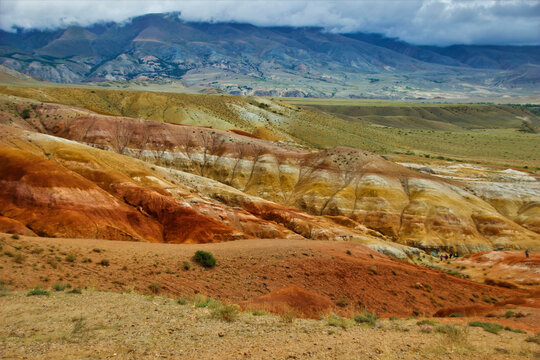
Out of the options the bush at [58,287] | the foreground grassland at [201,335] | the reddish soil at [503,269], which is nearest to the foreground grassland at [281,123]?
the reddish soil at [503,269]

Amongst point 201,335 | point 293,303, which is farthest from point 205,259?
point 201,335

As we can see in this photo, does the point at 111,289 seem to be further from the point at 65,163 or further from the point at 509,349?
the point at 65,163

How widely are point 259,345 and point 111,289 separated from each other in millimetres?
10932

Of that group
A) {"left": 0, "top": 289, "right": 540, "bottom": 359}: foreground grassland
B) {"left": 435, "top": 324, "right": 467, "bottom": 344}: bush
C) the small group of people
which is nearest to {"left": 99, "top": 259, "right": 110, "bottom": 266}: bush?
{"left": 0, "top": 289, "right": 540, "bottom": 359}: foreground grassland

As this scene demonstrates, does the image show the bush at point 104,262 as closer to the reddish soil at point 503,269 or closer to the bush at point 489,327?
the bush at point 489,327

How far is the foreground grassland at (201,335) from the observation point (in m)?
12.2

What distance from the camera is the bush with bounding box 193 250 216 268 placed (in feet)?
87.5

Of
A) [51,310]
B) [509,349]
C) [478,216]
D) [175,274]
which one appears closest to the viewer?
[509,349]

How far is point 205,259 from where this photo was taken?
26891 mm

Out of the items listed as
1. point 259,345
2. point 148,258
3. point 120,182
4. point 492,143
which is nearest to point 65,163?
point 120,182

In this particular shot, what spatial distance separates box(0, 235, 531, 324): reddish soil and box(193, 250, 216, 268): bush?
1.88 feet

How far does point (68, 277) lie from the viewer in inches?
822

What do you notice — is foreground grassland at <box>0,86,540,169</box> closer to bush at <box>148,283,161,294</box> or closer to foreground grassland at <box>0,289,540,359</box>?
bush at <box>148,283,161,294</box>

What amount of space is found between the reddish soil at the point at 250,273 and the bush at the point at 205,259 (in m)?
0.57
